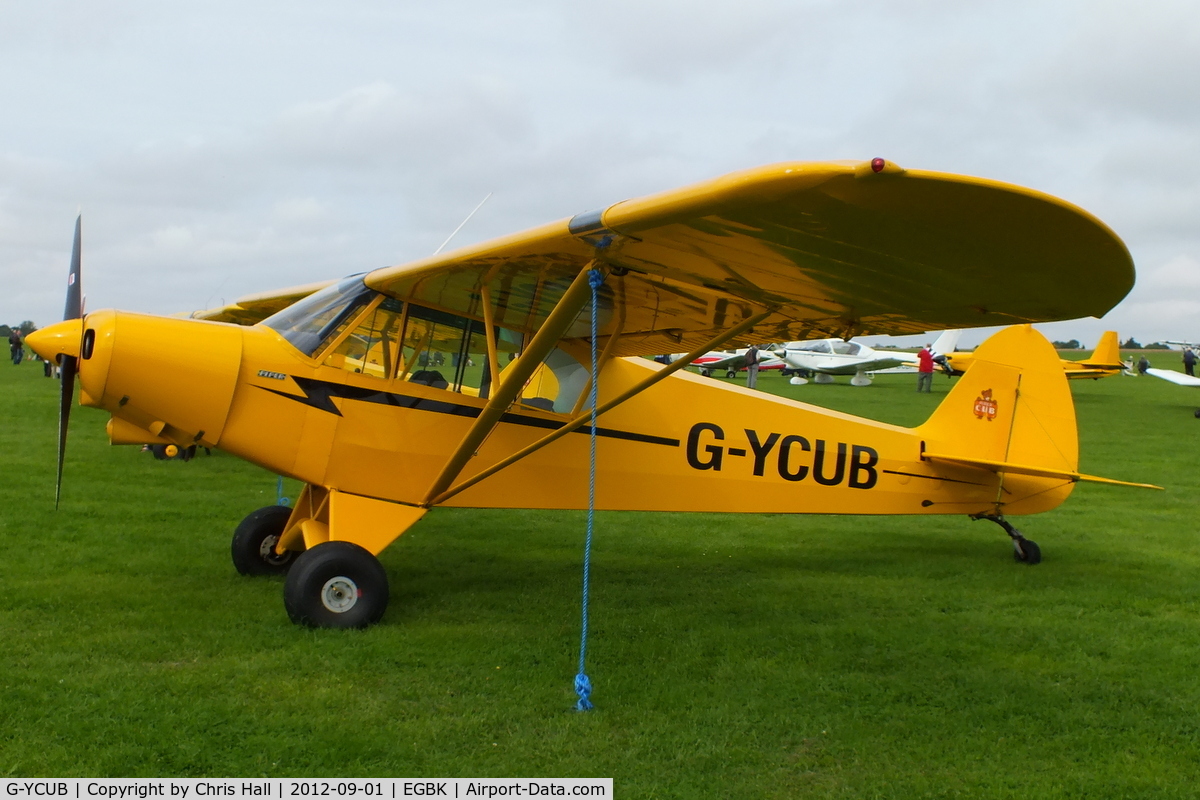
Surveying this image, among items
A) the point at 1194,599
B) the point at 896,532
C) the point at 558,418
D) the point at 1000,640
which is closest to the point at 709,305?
the point at 558,418

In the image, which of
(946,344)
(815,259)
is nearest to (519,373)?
(815,259)

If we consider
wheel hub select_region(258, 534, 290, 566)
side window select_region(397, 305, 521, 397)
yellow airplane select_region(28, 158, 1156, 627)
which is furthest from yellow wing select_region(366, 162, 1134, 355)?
wheel hub select_region(258, 534, 290, 566)

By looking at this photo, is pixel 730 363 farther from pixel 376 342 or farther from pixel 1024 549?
pixel 376 342

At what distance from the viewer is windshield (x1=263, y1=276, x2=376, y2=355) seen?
5887 millimetres

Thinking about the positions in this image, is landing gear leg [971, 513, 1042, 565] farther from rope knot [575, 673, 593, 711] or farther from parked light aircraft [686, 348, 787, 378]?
parked light aircraft [686, 348, 787, 378]

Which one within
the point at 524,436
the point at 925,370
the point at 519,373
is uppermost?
the point at 925,370

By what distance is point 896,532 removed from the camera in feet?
Answer: 30.7

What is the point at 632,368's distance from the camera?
6.91 metres

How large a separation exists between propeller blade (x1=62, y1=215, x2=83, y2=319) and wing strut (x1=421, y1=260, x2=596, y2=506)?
8.72 ft

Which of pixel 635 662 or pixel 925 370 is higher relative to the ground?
pixel 925 370

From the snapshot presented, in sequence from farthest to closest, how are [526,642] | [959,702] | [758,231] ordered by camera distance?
[526,642]
[959,702]
[758,231]

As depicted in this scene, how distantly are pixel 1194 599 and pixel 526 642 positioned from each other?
5.01 m

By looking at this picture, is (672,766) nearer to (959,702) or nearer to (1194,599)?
(959,702)
